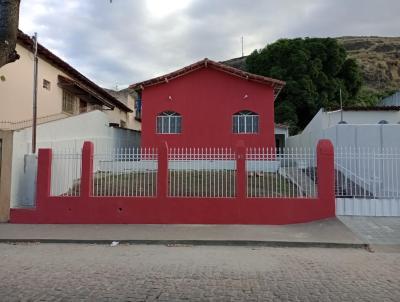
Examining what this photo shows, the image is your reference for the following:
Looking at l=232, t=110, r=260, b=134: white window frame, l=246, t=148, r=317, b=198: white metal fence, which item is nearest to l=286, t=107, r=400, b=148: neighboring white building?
l=246, t=148, r=317, b=198: white metal fence

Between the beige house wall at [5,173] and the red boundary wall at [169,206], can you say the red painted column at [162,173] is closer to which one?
the red boundary wall at [169,206]

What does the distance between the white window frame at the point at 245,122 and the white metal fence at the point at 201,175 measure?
328 inches

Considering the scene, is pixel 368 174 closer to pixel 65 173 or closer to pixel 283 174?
pixel 283 174

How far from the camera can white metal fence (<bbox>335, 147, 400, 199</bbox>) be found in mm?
12797

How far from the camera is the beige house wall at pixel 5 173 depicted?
40.8ft

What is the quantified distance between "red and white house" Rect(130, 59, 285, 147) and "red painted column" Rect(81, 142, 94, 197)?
967cm

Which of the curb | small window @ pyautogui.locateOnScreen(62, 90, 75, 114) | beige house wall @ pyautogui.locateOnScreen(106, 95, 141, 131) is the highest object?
beige house wall @ pyautogui.locateOnScreen(106, 95, 141, 131)

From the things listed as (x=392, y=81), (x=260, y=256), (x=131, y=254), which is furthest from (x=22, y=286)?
(x=392, y=81)

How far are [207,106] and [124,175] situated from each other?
9.28 metres

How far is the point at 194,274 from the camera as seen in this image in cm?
720

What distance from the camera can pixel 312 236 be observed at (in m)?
10.7

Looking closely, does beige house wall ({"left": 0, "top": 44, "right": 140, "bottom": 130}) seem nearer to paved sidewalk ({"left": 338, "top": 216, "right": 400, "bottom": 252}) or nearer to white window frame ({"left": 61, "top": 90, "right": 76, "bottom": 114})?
white window frame ({"left": 61, "top": 90, "right": 76, "bottom": 114})

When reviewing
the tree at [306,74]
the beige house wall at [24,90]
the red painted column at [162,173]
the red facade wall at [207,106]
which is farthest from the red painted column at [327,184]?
the tree at [306,74]

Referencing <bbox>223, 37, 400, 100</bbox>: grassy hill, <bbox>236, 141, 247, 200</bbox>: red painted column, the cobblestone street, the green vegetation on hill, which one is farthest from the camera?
<bbox>223, 37, 400, 100</bbox>: grassy hill
